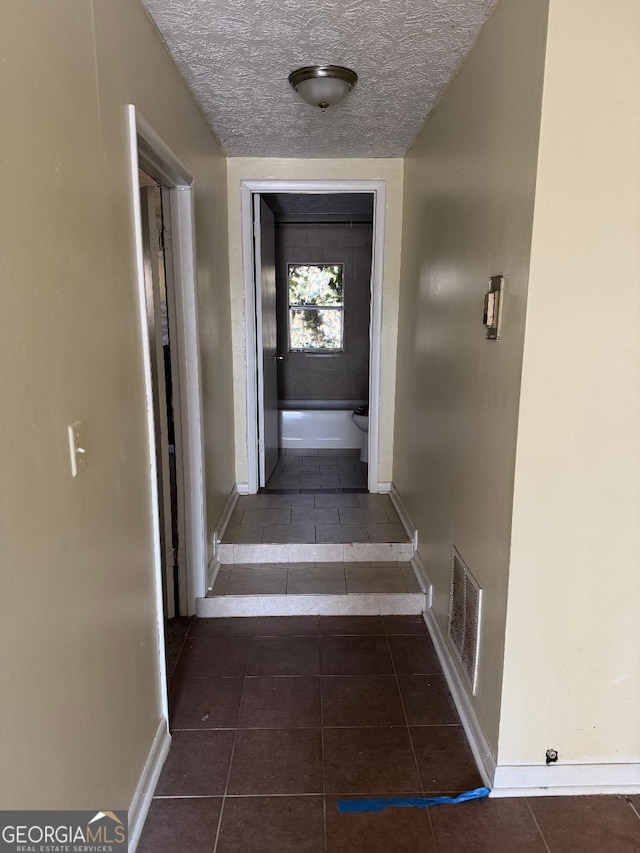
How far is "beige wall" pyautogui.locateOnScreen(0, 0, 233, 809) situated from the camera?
94 cm

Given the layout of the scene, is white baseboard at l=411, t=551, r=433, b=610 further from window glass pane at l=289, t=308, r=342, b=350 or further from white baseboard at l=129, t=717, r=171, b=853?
window glass pane at l=289, t=308, r=342, b=350

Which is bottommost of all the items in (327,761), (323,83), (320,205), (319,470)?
(327,761)

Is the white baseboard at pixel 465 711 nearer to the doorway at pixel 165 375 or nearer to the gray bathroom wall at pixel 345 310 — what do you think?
the doorway at pixel 165 375

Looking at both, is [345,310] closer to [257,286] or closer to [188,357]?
[257,286]

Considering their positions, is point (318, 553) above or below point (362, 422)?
below

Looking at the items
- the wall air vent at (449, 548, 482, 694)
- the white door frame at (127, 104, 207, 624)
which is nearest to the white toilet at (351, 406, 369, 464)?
the white door frame at (127, 104, 207, 624)

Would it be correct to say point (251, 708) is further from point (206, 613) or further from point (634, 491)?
point (634, 491)

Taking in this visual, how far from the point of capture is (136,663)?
1600mm

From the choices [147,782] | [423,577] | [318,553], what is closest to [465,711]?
[423,577]

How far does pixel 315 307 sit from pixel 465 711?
4.52 meters

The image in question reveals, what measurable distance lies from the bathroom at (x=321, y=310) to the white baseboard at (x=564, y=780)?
3715 mm

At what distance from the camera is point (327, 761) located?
185cm

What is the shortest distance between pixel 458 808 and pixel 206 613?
1421 millimetres

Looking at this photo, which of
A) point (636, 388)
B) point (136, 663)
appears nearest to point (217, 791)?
point (136, 663)
